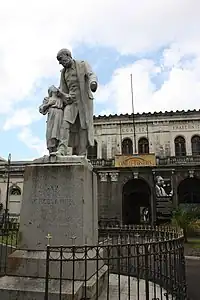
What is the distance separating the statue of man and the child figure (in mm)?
125

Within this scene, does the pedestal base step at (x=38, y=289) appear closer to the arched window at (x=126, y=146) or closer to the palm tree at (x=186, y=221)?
the palm tree at (x=186, y=221)

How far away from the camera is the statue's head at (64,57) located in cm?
610

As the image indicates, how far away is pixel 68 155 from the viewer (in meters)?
5.64

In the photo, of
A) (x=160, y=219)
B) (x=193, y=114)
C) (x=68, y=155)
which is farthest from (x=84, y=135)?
(x=193, y=114)

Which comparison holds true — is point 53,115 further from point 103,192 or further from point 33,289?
point 103,192

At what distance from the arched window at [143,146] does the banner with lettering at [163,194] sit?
517 cm

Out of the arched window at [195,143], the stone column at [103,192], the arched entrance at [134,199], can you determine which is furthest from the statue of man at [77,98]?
the arched window at [195,143]

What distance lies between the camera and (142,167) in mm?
27250

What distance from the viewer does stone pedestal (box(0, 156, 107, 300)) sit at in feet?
15.4

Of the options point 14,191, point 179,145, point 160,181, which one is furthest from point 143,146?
point 14,191

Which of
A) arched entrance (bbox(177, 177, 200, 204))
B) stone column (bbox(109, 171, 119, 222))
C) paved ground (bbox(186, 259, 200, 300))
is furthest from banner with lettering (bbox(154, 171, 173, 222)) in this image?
paved ground (bbox(186, 259, 200, 300))

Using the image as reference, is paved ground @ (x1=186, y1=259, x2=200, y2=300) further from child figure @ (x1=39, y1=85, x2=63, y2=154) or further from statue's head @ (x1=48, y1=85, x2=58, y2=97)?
statue's head @ (x1=48, y1=85, x2=58, y2=97)

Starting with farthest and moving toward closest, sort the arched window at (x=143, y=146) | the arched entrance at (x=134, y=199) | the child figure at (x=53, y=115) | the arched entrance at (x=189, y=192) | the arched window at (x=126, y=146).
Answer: the arched window at (x=126, y=146)
the arched window at (x=143, y=146)
the arched entrance at (x=134, y=199)
the arched entrance at (x=189, y=192)
the child figure at (x=53, y=115)

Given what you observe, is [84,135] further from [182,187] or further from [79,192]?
[182,187]
